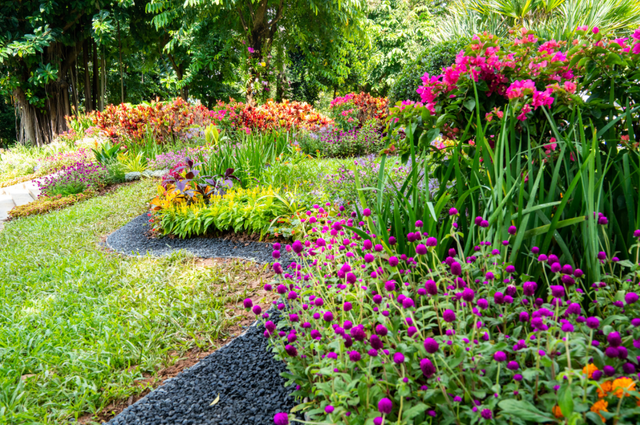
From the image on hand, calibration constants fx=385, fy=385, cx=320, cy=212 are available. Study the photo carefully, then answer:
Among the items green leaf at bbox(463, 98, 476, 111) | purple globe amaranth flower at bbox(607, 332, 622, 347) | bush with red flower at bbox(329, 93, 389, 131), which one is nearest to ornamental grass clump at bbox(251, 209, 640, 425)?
purple globe amaranth flower at bbox(607, 332, 622, 347)

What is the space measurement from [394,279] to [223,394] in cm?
85

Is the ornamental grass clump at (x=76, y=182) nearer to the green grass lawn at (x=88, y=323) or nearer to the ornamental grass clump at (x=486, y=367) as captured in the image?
the green grass lawn at (x=88, y=323)

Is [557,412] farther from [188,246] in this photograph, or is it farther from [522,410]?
[188,246]

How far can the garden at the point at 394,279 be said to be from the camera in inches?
39.6

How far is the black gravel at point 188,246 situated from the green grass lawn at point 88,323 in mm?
196

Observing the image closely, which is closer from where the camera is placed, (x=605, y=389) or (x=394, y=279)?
(x=605, y=389)

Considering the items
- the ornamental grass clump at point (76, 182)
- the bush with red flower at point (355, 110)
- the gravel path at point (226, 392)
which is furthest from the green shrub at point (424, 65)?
the gravel path at point (226, 392)

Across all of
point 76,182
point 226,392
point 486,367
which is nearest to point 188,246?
point 226,392

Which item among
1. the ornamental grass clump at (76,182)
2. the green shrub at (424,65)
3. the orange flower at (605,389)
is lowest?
the ornamental grass clump at (76,182)

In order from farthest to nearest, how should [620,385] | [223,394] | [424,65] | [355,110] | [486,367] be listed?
[355,110] → [424,65] → [223,394] → [486,367] → [620,385]

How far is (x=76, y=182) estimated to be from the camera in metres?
6.83

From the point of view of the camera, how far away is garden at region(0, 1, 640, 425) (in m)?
1.01

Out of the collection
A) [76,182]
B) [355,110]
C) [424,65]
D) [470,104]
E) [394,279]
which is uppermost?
[424,65]

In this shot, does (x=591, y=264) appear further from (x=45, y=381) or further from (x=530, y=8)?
(x=530, y=8)
